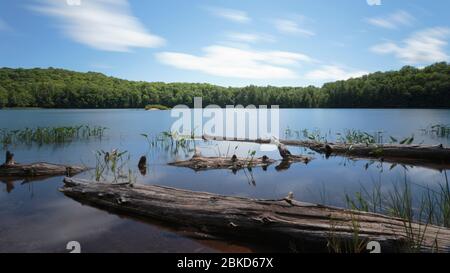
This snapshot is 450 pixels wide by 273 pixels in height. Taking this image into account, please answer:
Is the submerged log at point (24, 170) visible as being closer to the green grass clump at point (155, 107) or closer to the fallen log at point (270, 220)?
the fallen log at point (270, 220)

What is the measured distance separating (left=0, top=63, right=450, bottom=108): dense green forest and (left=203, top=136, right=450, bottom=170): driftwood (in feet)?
200

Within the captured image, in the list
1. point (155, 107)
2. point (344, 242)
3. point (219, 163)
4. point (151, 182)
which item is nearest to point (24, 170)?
point (151, 182)

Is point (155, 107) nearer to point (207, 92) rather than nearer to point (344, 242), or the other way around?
point (207, 92)

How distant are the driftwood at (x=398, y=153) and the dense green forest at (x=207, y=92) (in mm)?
61052

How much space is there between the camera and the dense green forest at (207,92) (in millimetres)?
68938

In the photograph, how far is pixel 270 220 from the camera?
5.61 m

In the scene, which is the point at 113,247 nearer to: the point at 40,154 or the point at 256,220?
the point at 256,220

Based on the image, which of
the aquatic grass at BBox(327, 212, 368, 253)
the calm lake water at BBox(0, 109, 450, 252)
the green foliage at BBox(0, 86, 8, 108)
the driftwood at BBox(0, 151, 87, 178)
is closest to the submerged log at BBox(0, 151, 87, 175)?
the driftwood at BBox(0, 151, 87, 178)

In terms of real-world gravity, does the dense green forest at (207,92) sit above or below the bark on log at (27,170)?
above

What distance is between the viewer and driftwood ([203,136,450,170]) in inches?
536

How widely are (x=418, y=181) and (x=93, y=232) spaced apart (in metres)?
9.52

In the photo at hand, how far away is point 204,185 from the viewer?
10023 millimetres

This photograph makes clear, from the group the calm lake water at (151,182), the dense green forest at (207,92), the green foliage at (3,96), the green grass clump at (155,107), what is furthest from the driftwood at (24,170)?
the green grass clump at (155,107)
